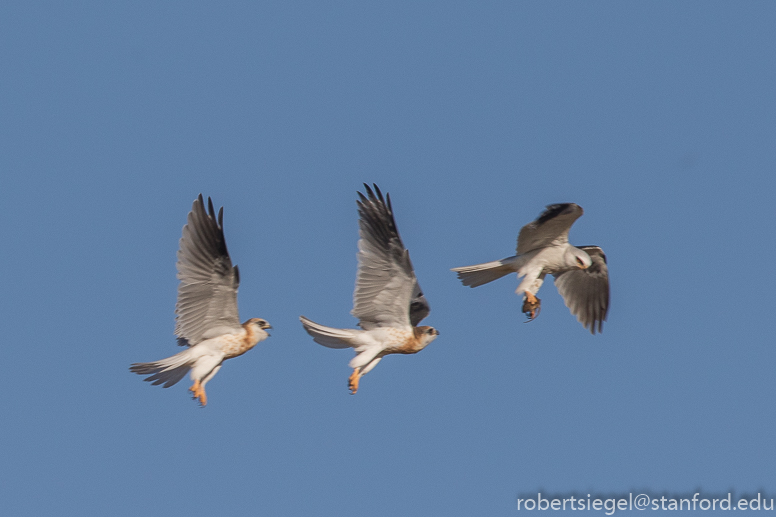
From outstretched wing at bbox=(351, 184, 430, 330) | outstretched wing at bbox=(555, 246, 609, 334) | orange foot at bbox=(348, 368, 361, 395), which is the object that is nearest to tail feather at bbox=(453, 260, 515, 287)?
outstretched wing at bbox=(351, 184, 430, 330)

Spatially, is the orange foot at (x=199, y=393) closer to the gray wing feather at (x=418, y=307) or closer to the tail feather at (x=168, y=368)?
the tail feather at (x=168, y=368)

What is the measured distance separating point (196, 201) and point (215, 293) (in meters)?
1.20

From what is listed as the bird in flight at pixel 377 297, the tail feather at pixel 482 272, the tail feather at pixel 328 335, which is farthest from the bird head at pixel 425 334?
the tail feather at pixel 482 272

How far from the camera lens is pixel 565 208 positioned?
1498 centimetres

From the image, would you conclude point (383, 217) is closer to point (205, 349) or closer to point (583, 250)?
point (205, 349)

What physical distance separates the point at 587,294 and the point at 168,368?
23.2 feet

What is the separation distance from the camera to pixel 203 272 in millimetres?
14172

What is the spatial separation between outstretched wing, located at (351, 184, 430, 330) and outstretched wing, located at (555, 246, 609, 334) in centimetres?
411

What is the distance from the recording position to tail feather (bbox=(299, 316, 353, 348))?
1422 cm

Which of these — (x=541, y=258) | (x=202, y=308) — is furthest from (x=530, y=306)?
(x=202, y=308)

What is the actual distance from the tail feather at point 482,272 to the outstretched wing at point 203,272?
3.47 meters

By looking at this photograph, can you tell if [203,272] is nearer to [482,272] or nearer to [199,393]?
[199,393]

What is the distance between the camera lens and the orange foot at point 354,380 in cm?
1409

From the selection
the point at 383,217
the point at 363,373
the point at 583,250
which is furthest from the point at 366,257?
the point at 583,250
